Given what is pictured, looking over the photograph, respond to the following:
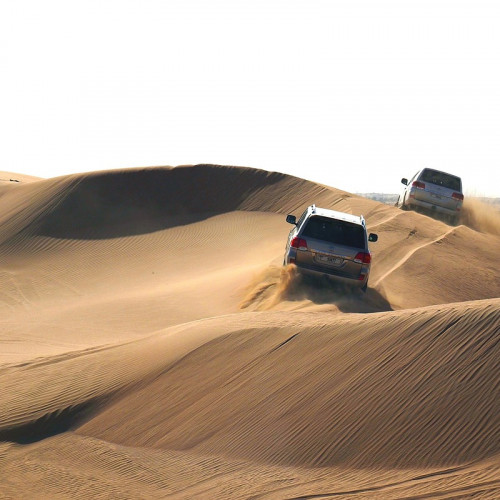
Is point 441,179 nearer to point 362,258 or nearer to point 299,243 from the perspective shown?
point 362,258

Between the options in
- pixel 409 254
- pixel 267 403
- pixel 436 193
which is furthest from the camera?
pixel 436 193

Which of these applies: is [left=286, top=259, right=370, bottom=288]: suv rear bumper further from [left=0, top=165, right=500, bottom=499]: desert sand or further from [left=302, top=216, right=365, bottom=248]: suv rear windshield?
[left=302, top=216, right=365, bottom=248]: suv rear windshield

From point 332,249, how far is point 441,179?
38.5 feet

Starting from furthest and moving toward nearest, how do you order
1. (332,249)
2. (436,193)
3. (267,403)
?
(436,193) < (332,249) < (267,403)

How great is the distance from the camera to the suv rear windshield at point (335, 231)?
15.7m

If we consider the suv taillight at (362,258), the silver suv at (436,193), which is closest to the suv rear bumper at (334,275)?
the suv taillight at (362,258)

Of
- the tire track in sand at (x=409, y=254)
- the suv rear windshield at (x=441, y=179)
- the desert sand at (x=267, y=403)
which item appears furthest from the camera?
the suv rear windshield at (x=441, y=179)

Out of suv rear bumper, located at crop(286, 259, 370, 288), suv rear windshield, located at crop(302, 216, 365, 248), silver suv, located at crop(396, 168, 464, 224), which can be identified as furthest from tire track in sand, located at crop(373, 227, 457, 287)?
suv rear windshield, located at crop(302, 216, 365, 248)

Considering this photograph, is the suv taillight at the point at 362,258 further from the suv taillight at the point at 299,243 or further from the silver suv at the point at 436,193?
the silver suv at the point at 436,193

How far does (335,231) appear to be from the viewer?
51.8 ft

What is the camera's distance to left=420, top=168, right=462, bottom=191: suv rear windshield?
2628 centimetres

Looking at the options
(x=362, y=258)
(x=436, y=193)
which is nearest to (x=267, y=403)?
(x=362, y=258)

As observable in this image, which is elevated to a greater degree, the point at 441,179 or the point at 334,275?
the point at 441,179

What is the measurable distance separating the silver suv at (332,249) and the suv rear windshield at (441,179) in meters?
11.0
